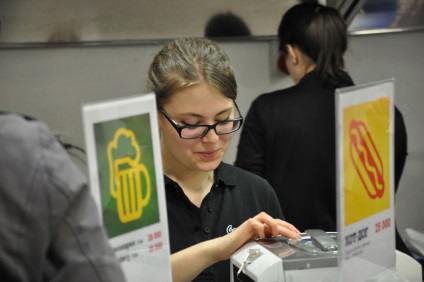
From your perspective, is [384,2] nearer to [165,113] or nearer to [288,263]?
[165,113]

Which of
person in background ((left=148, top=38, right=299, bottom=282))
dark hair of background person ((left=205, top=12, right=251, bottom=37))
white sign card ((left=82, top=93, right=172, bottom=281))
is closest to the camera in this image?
white sign card ((left=82, top=93, right=172, bottom=281))

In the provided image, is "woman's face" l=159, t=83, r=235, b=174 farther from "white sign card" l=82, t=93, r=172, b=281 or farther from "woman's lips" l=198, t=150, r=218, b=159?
"white sign card" l=82, t=93, r=172, b=281

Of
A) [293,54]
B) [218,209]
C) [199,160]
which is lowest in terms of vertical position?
[218,209]

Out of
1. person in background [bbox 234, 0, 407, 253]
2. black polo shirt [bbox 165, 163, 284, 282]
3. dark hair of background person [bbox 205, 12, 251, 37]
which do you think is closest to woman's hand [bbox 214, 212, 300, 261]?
black polo shirt [bbox 165, 163, 284, 282]

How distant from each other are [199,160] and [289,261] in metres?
0.34

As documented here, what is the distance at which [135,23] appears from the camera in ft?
7.37

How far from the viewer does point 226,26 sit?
239 centimetres

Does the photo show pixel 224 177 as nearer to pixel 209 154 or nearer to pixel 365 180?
pixel 209 154

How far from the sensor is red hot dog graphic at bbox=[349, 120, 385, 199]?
0.97 metres

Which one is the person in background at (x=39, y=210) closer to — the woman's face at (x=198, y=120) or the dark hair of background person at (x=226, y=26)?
the woman's face at (x=198, y=120)

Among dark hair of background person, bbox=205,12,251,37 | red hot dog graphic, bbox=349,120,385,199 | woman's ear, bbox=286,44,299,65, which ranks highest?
dark hair of background person, bbox=205,12,251,37

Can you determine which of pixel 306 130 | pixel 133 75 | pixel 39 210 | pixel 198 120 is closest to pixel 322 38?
pixel 306 130

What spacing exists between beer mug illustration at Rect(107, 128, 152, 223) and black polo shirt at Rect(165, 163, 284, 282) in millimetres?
443

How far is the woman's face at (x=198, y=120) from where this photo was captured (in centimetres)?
133
